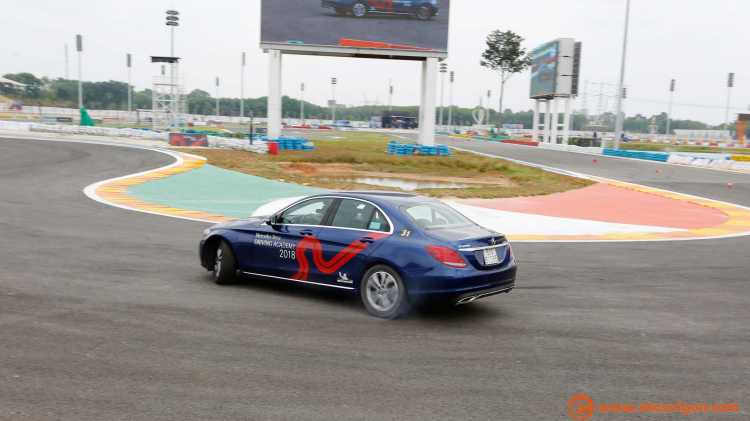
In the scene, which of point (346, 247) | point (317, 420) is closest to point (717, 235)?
point (346, 247)

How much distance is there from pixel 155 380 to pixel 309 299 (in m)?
3.05

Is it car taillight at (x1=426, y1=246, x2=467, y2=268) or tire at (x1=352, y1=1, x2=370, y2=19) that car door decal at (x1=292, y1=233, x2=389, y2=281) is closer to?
car taillight at (x1=426, y1=246, x2=467, y2=268)

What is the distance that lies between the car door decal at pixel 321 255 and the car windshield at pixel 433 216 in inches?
18.5

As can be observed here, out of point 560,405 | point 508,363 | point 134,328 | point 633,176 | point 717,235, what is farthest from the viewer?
point 633,176

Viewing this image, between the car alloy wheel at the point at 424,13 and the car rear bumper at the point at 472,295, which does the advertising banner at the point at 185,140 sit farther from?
the car rear bumper at the point at 472,295

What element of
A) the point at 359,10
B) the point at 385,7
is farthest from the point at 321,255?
the point at 385,7

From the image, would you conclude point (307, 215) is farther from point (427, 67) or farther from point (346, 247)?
point (427, 67)

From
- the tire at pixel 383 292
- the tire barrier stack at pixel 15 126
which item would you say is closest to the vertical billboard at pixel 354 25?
the tire barrier stack at pixel 15 126

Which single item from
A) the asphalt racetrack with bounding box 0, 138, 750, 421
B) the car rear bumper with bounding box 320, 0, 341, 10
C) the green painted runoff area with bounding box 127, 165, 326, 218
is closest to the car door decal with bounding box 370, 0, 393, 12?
the car rear bumper with bounding box 320, 0, 341, 10

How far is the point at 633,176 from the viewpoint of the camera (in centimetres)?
3294

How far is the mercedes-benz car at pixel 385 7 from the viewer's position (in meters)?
39.3

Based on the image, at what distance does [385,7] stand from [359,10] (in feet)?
5.63

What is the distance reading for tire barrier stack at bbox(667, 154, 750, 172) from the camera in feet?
126

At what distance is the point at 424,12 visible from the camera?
39594 millimetres
